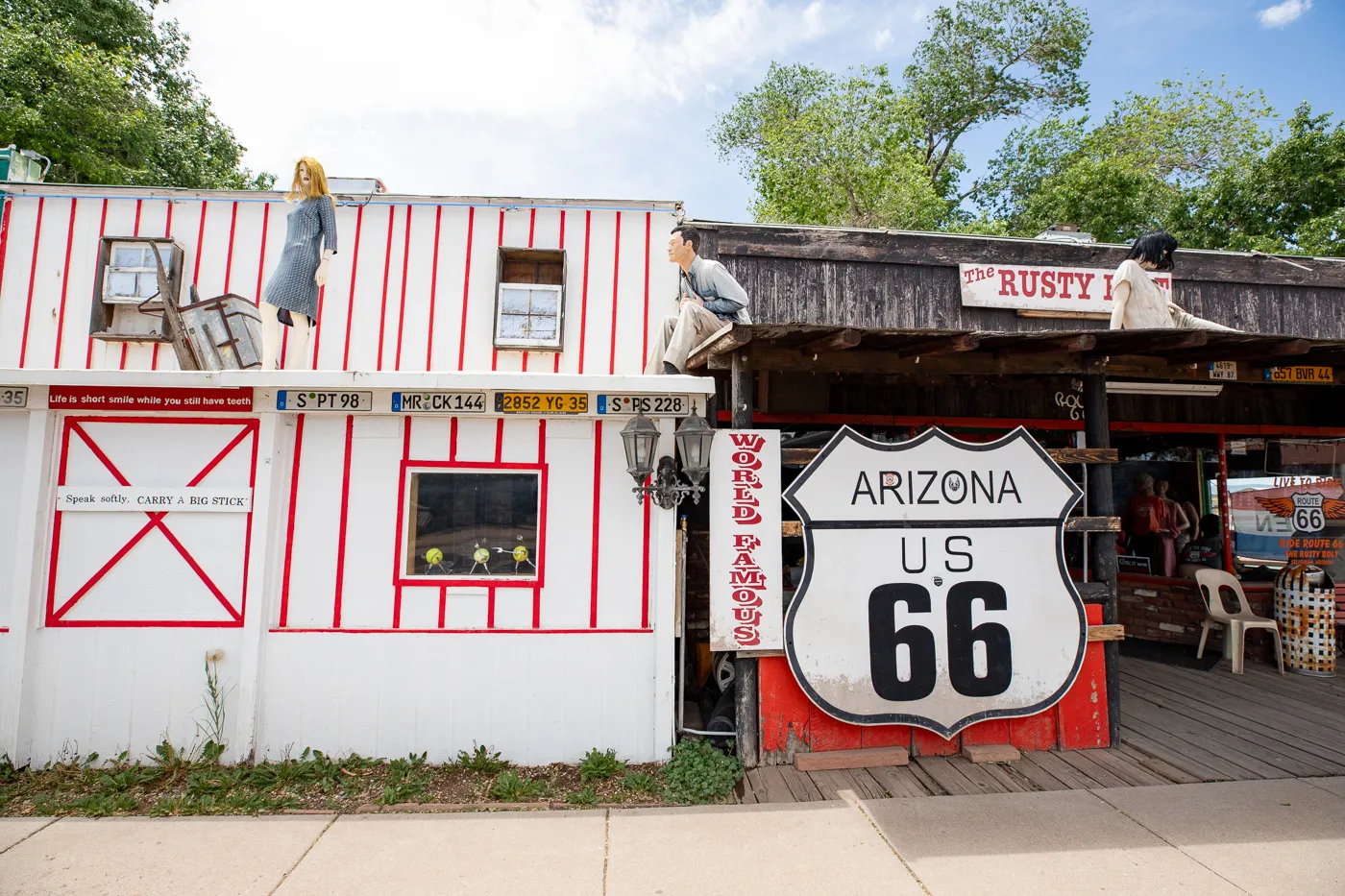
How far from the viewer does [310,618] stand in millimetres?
4918

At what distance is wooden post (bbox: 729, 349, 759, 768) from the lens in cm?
476

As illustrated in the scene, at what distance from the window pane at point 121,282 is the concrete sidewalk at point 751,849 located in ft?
13.7

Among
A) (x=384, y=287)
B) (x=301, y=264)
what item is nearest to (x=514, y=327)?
(x=384, y=287)

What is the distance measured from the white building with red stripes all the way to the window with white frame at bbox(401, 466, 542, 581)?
0.05 feet

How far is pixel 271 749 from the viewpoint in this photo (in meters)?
4.83

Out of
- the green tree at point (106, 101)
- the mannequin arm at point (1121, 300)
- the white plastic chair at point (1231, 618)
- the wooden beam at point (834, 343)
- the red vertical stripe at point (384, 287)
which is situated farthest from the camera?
the green tree at point (106, 101)

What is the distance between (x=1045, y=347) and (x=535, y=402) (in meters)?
3.66

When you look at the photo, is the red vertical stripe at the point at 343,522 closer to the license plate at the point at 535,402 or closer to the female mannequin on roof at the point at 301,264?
the female mannequin on roof at the point at 301,264

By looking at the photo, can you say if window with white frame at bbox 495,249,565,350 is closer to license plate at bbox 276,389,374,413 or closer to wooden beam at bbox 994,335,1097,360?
license plate at bbox 276,389,374,413

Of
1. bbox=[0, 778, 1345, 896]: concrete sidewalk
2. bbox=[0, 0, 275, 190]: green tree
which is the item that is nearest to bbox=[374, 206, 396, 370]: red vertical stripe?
bbox=[0, 778, 1345, 896]: concrete sidewalk

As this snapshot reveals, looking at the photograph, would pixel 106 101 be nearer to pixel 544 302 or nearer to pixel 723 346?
pixel 544 302

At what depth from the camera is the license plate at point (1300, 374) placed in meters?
5.34

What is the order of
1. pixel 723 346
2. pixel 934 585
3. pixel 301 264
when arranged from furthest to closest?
pixel 301 264, pixel 934 585, pixel 723 346

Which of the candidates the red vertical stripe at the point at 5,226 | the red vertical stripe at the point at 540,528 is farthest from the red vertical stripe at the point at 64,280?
the red vertical stripe at the point at 540,528
